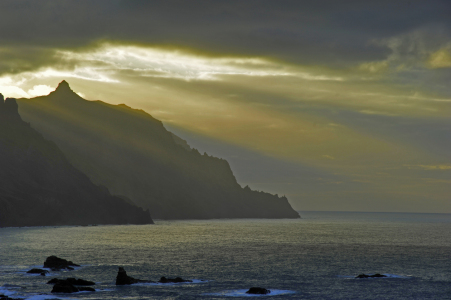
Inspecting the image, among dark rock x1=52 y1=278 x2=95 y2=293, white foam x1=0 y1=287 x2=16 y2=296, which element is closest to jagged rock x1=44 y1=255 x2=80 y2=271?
dark rock x1=52 y1=278 x2=95 y2=293

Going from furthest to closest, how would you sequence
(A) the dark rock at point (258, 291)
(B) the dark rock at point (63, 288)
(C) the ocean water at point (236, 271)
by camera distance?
Answer: (C) the ocean water at point (236, 271)
(A) the dark rock at point (258, 291)
(B) the dark rock at point (63, 288)

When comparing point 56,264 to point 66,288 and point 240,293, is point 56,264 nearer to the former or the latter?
point 66,288

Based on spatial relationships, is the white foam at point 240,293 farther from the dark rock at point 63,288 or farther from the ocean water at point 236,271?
the dark rock at point 63,288

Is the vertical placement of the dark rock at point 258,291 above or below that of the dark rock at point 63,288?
below

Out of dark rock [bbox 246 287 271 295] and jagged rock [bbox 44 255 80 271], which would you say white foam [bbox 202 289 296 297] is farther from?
jagged rock [bbox 44 255 80 271]

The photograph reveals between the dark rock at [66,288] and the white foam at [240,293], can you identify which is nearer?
the dark rock at [66,288]

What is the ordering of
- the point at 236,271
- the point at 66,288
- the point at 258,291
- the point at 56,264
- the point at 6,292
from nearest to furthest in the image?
the point at 6,292 → the point at 66,288 → the point at 258,291 → the point at 56,264 → the point at 236,271

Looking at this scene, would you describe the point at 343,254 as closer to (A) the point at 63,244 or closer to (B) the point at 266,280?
(B) the point at 266,280

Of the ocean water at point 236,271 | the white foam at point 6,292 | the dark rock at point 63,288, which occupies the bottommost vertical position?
the ocean water at point 236,271

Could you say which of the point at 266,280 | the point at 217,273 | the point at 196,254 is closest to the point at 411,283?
the point at 266,280

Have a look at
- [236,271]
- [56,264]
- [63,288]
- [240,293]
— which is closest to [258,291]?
[240,293]

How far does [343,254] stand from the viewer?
416ft

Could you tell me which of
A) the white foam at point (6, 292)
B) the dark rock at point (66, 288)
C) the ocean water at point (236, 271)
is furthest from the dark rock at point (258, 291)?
the white foam at point (6, 292)

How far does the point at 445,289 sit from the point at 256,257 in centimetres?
5067
